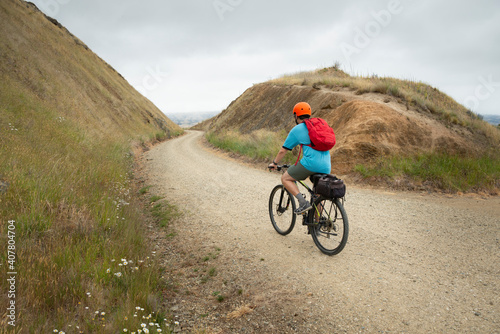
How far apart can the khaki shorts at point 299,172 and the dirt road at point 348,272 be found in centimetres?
128

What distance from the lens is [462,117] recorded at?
1279cm

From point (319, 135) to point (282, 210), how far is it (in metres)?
1.86

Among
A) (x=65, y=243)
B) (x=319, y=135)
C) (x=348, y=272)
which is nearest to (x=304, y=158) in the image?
(x=319, y=135)

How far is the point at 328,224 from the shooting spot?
448 cm

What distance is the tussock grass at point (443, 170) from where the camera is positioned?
8.33 metres

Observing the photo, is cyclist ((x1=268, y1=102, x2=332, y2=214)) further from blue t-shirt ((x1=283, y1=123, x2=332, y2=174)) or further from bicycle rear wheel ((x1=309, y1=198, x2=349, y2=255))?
bicycle rear wheel ((x1=309, y1=198, x2=349, y2=255))

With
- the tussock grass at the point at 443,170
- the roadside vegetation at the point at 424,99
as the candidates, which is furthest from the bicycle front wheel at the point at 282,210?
the roadside vegetation at the point at 424,99

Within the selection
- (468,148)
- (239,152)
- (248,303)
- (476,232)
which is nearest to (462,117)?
(468,148)

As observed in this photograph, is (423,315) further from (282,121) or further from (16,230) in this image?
(282,121)

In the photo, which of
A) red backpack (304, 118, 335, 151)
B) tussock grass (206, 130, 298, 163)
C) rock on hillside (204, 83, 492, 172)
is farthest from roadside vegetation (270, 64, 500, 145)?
red backpack (304, 118, 335, 151)

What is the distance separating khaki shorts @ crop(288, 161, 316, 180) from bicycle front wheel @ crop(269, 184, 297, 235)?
55cm

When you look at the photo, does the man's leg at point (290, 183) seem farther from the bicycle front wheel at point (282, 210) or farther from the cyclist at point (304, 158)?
the bicycle front wheel at point (282, 210)

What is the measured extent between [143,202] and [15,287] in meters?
5.24

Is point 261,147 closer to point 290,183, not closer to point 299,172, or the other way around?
point 290,183
